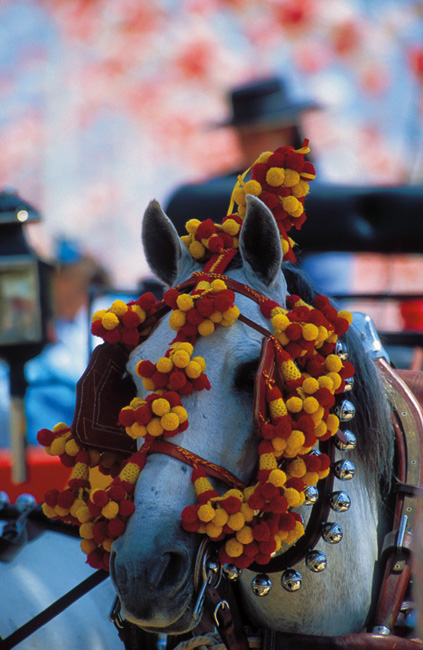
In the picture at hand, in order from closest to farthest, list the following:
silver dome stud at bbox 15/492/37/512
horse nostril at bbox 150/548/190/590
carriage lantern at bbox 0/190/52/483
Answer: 1. horse nostril at bbox 150/548/190/590
2. silver dome stud at bbox 15/492/37/512
3. carriage lantern at bbox 0/190/52/483

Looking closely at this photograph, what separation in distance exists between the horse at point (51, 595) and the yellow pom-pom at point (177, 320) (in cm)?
71

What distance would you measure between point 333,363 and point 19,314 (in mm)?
1978

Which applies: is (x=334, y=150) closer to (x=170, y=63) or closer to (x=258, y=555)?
(x=170, y=63)

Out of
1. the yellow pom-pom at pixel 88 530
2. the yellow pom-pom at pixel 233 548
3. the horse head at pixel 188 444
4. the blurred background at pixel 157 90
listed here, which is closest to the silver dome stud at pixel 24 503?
the yellow pom-pom at pixel 88 530

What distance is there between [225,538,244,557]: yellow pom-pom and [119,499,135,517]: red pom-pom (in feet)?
0.57

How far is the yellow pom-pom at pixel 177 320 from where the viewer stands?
1.23 meters

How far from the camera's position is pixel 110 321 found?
4.34ft

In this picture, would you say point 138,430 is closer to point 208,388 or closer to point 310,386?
point 208,388

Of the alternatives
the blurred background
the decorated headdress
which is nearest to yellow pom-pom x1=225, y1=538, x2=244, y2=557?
the decorated headdress

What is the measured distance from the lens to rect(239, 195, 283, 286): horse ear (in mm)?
1295

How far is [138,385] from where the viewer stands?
4.25 ft

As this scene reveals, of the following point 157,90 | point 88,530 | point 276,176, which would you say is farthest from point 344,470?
point 157,90

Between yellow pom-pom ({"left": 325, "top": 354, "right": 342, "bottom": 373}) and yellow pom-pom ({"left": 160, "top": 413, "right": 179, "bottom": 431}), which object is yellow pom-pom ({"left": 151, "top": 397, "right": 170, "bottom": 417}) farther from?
yellow pom-pom ({"left": 325, "top": 354, "right": 342, "bottom": 373})

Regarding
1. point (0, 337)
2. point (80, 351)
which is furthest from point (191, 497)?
point (80, 351)
